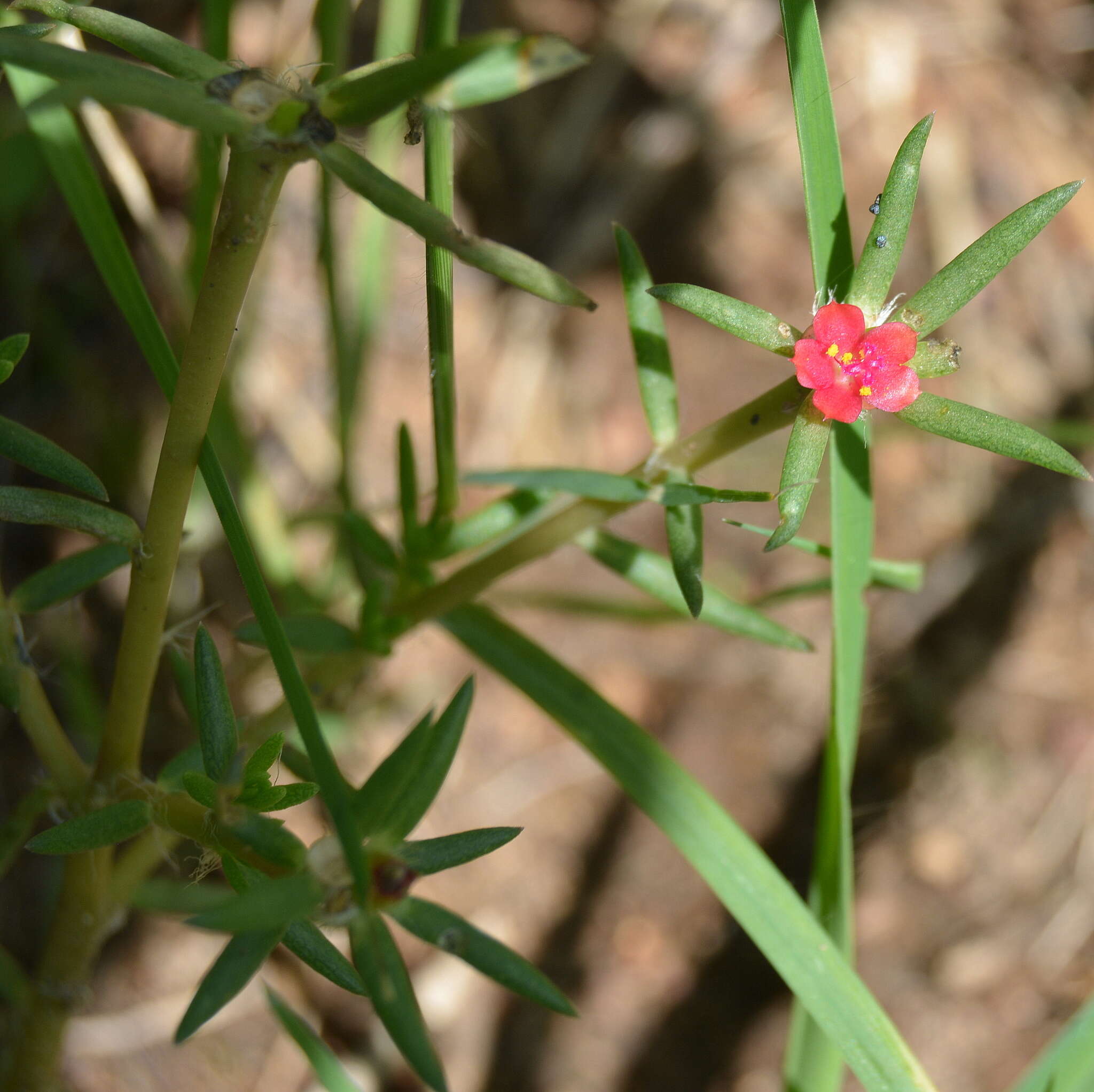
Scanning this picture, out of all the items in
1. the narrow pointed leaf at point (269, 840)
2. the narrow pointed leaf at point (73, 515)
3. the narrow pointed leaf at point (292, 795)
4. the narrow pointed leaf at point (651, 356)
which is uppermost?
the narrow pointed leaf at point (651, 356)

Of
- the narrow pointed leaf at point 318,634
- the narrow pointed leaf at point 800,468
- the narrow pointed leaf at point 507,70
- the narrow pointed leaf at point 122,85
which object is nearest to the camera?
the narrow pointed leaf at point 122,85

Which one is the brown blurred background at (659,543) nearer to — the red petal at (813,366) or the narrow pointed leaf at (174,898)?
the narrow pointed leaf at (174,898)

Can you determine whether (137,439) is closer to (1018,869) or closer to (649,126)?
(649,126)

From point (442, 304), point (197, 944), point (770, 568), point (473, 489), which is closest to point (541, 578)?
point (473, 489)

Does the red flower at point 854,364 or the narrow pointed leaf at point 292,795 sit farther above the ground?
the red flower at point 854,364

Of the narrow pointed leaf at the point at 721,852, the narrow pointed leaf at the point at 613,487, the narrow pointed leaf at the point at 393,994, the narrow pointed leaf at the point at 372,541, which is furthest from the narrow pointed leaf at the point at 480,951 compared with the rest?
the narrow pointed leaf at the point at 372,541

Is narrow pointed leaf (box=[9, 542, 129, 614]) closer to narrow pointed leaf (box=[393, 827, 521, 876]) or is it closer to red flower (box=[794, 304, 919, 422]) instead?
narrow pointed leaf (box=[393, 827, 521, 876])

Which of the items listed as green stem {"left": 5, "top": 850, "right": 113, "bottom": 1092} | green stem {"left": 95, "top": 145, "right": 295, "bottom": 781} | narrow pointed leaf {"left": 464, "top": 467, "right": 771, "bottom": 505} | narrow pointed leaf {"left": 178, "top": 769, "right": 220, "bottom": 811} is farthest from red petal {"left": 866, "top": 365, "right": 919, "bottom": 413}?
A: green stem {"left": 5, "top": 850, "right": 113, "bottom": 1092}
